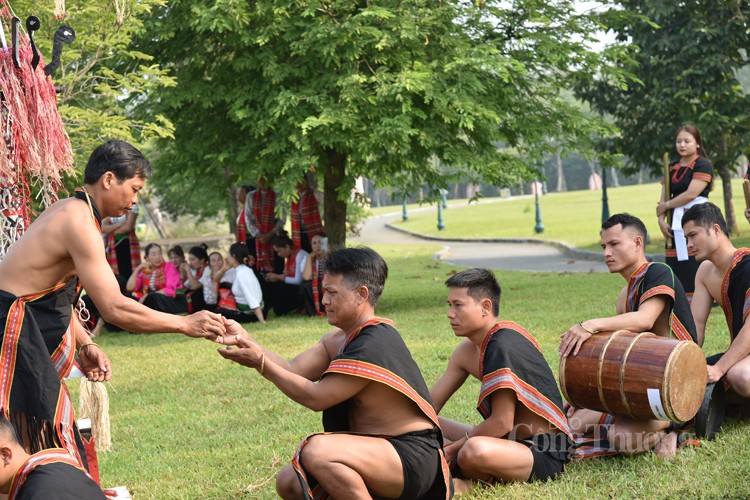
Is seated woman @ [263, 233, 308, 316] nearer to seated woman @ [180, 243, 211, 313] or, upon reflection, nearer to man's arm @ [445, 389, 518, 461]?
seated woman @ [180, 243, 211, 313]

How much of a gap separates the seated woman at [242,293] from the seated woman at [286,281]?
27.9 inches

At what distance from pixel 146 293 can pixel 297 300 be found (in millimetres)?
2247

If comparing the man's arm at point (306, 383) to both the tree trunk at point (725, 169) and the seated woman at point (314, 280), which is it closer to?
the seated woman at point (314, 280)

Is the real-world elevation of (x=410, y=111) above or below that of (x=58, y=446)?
above

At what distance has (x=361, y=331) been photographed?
14.5 ft

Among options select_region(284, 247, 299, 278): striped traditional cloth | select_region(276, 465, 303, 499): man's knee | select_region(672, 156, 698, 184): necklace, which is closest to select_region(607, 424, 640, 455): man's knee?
select_region(276, 465, 303, 499): man's knee

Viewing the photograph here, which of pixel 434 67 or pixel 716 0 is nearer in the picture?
pixel 434 67

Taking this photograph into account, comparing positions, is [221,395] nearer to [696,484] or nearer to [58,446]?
[58,446]

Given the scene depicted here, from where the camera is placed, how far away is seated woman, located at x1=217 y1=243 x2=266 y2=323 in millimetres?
12492

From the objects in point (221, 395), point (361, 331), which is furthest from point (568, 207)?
point (361, 331)

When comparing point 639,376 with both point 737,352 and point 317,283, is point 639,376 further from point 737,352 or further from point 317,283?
point 317,283

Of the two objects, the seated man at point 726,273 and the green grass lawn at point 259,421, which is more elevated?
the seated man at point 726,273

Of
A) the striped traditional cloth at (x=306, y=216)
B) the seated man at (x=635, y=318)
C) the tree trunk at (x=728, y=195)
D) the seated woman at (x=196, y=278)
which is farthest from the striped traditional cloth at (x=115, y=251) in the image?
the tree trunk at (x=728, y=195)

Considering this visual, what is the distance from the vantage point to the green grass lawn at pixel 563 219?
93.2ft
